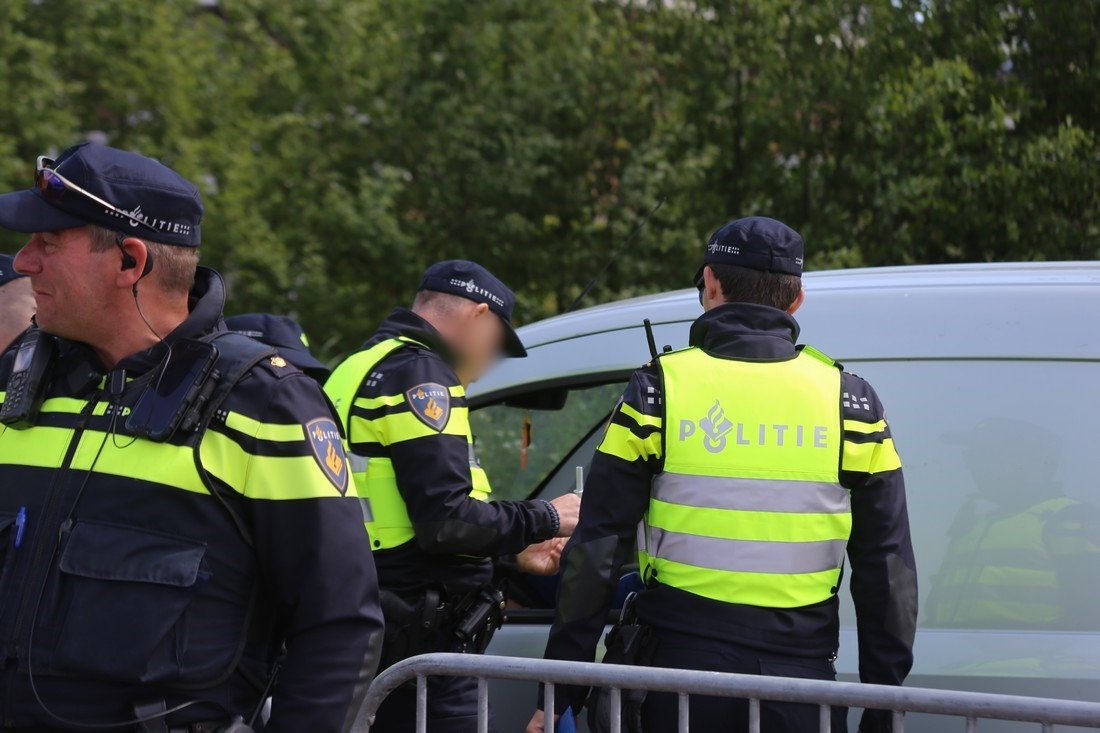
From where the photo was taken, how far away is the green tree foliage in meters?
8.26

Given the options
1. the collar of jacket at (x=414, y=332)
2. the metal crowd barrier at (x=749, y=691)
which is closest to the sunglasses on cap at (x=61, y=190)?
the metal crowd barrier at (x=749, y=691)

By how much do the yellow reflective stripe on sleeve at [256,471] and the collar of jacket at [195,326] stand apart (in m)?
0.20

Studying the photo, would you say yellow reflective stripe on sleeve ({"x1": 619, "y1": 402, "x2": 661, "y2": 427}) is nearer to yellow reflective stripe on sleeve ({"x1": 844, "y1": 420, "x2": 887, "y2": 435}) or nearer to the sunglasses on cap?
yellow reflective stripe on sleeve ({"x1": 844, "y1": 420, "x2": 887, "y2": 435})

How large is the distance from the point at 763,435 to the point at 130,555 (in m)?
1.32

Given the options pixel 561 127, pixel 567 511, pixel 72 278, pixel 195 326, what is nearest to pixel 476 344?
pixel 567 511

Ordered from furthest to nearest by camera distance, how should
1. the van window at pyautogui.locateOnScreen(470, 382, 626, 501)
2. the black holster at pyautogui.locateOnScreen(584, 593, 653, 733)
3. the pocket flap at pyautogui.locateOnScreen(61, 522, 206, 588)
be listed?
the van window at pyautogui.locateOnScreen(470, 382, 626, 501), the black holster at pyautogui.locateOnScreen(584, 593, 653, 733), the pocket flap at pyautogui.locateOnScreen(61, 522, 206, 588)

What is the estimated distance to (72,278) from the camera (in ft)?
6.57

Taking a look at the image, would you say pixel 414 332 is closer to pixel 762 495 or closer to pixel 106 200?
pixel 762 495

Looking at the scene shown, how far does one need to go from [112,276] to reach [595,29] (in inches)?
438

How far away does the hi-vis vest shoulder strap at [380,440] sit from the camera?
3.12 m

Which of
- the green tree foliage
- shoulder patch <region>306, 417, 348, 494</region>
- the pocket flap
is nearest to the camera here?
the pocket flap

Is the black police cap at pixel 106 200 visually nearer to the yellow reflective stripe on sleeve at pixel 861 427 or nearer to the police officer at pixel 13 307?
the yellow reflective stripe on sleeve at pixel 861 427

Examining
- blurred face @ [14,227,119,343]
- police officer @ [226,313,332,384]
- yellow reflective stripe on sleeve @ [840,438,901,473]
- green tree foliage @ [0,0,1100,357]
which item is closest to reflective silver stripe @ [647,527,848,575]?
yellow reflective stripe on sleeve @ [840,438,901,473]

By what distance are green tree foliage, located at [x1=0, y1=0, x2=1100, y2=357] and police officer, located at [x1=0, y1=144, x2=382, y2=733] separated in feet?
22.8
